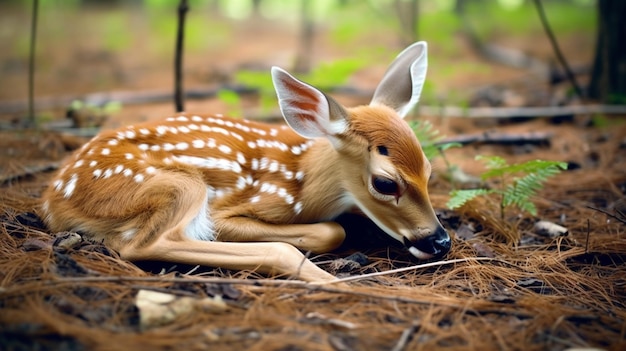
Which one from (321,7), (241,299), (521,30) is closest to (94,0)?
(321,7)

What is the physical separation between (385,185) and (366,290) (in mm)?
664

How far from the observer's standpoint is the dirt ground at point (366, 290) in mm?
2109

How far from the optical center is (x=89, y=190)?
3021mm

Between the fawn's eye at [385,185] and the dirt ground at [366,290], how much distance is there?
17.3 inches

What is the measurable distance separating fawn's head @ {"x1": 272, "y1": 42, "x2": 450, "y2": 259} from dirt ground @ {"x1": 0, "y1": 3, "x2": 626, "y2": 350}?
0.24m

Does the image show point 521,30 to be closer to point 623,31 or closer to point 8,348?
point 623,31

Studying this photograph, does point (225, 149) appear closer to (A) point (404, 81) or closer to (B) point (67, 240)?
(B) point (67, 240)

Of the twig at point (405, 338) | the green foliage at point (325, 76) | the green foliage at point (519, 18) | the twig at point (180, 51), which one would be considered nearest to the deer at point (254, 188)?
the twig at point (405, 338)

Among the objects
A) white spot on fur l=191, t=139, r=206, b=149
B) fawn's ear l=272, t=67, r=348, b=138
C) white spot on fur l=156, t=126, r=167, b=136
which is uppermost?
fawn's ear l=272, t=67, r=348, b=138

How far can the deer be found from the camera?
2914 mm

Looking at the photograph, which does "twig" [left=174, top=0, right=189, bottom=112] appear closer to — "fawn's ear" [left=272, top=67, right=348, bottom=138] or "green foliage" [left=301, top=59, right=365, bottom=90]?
"green foliage" [left=301, top=59, right=365, bottom=90]

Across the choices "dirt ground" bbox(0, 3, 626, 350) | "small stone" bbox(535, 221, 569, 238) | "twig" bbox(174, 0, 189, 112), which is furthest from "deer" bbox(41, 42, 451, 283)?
"twig" bbox(174, 0, 189, 112)

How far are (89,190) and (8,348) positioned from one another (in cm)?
123

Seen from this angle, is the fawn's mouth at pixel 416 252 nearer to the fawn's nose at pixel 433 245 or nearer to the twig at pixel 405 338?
the fawn's nose at pixel 433 245
